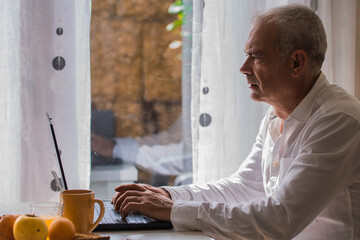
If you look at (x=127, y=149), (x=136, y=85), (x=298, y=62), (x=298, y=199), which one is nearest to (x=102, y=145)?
(x=127, y=149)

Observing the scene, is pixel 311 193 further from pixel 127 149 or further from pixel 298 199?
pixel 127 149

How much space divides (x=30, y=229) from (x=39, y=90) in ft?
3.40

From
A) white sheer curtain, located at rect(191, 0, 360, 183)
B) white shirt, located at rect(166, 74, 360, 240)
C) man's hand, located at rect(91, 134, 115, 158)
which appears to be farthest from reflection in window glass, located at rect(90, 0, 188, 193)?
white shirt, located at rect(166, 74, 360, 240)

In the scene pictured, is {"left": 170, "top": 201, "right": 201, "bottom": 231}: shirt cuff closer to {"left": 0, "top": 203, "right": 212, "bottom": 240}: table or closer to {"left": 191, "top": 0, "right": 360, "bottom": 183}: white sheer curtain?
{"left": 0, "top": 203, "right": 212, "bottom": 240}: table

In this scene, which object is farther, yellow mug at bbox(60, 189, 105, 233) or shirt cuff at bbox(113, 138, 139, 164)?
shirt cuff at bbox(113, 138, 139, 164)

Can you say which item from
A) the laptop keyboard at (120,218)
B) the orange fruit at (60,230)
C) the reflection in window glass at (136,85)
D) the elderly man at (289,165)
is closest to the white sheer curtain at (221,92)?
the reflection in window glass at (136,85)

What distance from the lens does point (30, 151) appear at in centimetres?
189

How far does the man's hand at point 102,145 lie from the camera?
7.09 ft

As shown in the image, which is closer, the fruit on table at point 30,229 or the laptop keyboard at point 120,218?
the fruit on table at point 30,229

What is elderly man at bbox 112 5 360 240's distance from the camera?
1229 mm

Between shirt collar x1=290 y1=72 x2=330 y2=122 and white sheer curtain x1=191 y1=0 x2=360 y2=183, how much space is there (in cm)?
66

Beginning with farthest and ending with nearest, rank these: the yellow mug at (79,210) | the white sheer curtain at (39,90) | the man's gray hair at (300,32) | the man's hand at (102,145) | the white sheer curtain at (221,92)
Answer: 1. the man's hand at (102,145)
2. the white sheer curtain at (221,92)
3. the white sheer curtain at (39,90)
4. the man's gray hair at (300,32)
5. the yellow mug at (79,210)

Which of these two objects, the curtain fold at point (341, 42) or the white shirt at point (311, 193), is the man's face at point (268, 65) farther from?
the curtain fold at point (341, 42)

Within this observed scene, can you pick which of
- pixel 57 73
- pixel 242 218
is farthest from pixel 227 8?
pixel 242 218
